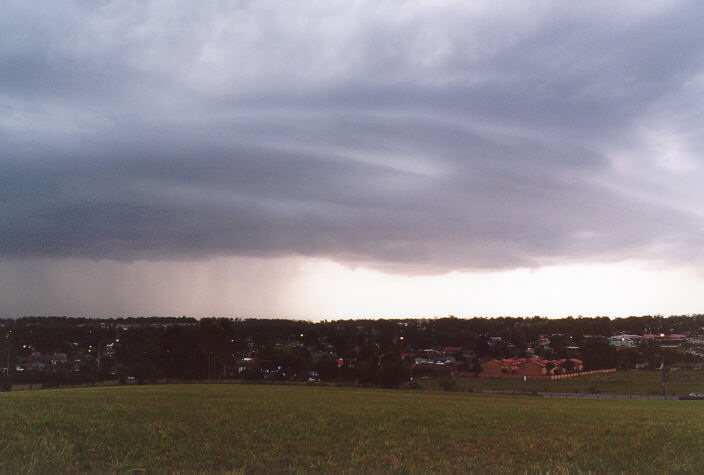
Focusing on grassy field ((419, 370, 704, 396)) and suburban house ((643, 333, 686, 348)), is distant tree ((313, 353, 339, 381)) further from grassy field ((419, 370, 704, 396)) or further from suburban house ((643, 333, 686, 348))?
suburban house ((643, 333, 686, 348))

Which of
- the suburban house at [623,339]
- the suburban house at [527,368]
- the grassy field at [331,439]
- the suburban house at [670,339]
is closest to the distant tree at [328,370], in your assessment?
the suburban house at [527,368]

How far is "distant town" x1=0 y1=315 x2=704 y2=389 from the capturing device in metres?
76.9

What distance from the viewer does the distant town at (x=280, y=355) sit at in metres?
76.9

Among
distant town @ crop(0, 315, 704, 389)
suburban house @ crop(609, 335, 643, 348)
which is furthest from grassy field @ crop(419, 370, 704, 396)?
suburban house @ crop(609, 335, 643, 348)

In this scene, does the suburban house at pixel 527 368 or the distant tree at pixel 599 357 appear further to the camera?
the distant tree at pixel 599 357

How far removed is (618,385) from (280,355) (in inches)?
1871

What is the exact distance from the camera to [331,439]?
766 inches

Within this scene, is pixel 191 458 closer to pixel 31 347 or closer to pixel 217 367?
pixel 217 367

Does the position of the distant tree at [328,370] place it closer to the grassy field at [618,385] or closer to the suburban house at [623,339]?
the grassy field at [618,385]

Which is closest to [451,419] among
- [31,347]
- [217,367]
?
[217,367]

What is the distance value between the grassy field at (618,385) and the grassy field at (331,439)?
131 feet

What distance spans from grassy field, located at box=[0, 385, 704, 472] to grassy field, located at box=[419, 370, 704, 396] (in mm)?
39804

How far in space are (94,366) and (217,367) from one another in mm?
22101

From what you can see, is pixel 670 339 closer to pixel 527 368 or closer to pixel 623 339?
pixel 623 339
